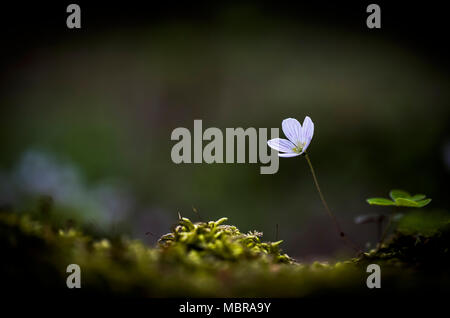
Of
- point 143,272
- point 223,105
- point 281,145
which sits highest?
point 223,105

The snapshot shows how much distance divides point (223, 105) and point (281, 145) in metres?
4.17

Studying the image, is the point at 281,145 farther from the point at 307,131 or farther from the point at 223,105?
the point at 223,105

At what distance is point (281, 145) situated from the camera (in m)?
1.45

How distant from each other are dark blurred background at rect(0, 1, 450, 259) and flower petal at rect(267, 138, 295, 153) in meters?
2.98

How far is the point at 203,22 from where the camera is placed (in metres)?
5.98

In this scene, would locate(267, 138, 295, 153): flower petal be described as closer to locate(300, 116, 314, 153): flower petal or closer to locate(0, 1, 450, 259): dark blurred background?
locate(300, 116, 314, 153): flower petal

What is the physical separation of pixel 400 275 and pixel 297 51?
566 centimetres

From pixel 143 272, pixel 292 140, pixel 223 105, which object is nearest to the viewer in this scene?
pixel 143 272

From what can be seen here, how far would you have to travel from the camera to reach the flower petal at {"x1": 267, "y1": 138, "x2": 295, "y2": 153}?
142 cm

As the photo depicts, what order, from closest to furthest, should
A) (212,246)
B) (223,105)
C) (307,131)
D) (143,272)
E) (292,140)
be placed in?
1. (143,272)
2. (212,246)
3. (307,131)
4. (292,140)
5. (223,105)

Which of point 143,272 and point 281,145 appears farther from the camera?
point 281,145

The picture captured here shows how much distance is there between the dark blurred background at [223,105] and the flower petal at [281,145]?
2.98 meters

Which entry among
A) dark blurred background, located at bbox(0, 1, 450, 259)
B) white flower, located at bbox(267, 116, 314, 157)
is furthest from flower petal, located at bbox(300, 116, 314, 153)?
dark blurred background, located at bbox(0, 1, 450, 259)

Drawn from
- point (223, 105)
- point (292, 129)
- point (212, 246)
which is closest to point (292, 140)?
point (292, 129)
